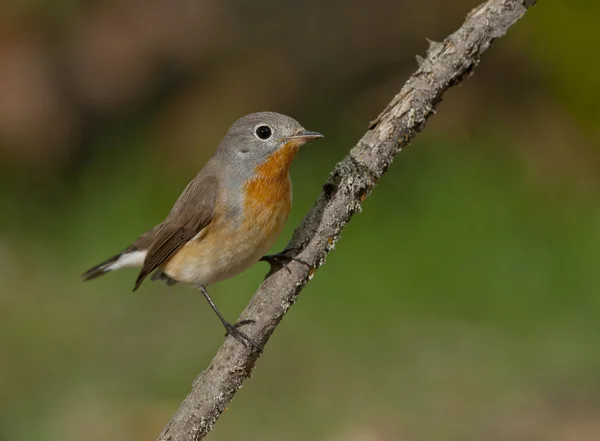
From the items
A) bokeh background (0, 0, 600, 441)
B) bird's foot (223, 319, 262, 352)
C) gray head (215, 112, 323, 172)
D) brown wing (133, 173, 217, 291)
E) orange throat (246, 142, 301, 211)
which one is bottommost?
bird's foot (223, 319, 262, 352)

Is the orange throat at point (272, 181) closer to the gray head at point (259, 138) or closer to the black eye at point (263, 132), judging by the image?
the gray head at point (259, 138)

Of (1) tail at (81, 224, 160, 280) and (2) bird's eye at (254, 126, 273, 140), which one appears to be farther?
(1) tail at (81, 224, 160, 280)

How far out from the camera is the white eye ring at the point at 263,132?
4703mm

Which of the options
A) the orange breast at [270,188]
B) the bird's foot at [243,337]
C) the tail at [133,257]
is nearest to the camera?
the bird's foot at [243,337]

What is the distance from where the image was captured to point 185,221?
16.3 feet

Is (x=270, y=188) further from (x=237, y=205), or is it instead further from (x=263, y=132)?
(x=263, y=132)

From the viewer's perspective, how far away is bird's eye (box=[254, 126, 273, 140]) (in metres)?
4.71

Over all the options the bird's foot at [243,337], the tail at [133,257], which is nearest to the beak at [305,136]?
the bird's foot at [243,337]

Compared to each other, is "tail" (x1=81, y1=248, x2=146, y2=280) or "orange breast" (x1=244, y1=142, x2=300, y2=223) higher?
"orange breast" (x1=244, y1=142, x2=300, y2=223)

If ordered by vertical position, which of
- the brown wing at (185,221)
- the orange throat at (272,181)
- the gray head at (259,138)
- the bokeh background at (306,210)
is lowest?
the brown wing at (185,221)

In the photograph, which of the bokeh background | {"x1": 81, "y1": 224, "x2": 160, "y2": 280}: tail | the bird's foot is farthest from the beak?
the bokeh background

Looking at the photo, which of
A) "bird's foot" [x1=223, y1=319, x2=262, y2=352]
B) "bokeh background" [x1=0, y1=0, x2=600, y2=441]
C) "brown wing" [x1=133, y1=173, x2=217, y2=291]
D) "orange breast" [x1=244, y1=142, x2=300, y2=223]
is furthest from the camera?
"bokeh background" [x1=0, y1=0, x2=600, y2=441]

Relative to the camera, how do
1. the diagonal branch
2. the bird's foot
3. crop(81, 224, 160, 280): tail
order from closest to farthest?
the bird's foot, the diagonal branch, crop(81, 224, 160, 280): tail

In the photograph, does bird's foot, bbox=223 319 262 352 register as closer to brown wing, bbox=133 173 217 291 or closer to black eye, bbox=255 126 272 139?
brown wing, bbox=133 173 217 291
